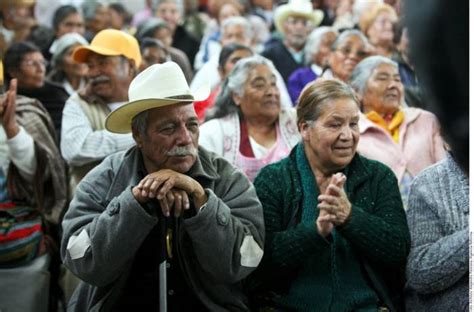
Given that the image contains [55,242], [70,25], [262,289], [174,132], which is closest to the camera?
[174,132]

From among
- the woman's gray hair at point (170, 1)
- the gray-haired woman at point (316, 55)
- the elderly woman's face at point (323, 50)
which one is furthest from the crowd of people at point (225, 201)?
the woman's gray hair at point (170, 1)

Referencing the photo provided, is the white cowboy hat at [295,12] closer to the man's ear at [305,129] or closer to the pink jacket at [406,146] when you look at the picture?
the pink jacket at [406,146]

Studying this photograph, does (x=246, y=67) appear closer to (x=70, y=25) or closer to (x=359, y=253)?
(x=359, y=253)

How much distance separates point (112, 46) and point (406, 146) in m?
1.66

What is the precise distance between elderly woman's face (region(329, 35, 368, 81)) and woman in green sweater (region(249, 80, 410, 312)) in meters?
2.26

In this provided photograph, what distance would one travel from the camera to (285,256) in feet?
10.1

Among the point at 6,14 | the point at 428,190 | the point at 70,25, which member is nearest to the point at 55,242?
the point at 428,190

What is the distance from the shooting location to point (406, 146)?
416 centimetres

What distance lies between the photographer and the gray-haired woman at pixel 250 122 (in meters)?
4.04

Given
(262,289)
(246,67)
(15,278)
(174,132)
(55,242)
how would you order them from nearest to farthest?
(174,132), (262,289), (15,278), (55,242), (246,67)

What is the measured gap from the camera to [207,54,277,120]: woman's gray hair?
432 centimetres

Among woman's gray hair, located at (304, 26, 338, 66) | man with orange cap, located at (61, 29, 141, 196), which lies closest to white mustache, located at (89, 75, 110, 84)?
man with orange cap, located at (61, 29, 141, 196)

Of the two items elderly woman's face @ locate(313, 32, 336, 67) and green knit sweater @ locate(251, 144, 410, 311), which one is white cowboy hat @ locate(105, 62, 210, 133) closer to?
green knit sweater @ locate(251, 144, 410, 311)

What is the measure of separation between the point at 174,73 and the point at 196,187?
53 centimetres
